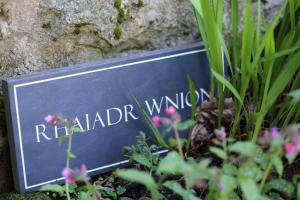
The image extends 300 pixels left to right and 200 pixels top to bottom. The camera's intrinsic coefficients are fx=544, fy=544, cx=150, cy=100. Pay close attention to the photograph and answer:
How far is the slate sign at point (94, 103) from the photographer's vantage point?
1.40 m

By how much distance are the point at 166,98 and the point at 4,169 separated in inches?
19.8

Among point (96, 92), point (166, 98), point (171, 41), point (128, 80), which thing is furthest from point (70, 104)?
point (171, 41)

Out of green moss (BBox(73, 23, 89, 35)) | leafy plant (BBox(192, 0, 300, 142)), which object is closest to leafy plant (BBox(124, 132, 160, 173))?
leafy plant (BBox(192, 0, 300, 142))

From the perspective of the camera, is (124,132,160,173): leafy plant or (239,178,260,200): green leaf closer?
(239,178,260,200): green leaf

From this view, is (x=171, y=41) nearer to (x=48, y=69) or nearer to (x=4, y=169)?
(x=48, y=69)

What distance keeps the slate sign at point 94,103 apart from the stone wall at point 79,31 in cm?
8

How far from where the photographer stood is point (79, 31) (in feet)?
5.09

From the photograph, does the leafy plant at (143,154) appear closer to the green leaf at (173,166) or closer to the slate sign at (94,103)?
the slate sign at (94,103)

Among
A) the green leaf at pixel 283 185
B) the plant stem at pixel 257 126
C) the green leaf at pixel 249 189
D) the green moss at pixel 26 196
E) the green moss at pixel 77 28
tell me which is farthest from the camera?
the green moss at pixel 77 28

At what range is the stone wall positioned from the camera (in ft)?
4.78

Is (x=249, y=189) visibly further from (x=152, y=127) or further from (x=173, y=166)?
(x=152, y=127)

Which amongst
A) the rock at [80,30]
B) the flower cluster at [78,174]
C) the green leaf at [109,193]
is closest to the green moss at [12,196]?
the green leaf at [109,193]

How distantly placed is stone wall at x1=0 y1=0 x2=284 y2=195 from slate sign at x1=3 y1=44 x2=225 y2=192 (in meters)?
0.08

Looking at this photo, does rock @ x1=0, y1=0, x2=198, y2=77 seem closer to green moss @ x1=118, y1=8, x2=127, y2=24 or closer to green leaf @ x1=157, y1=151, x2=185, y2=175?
green moss @ x1=118, y1=8, x2=127, y2=24
